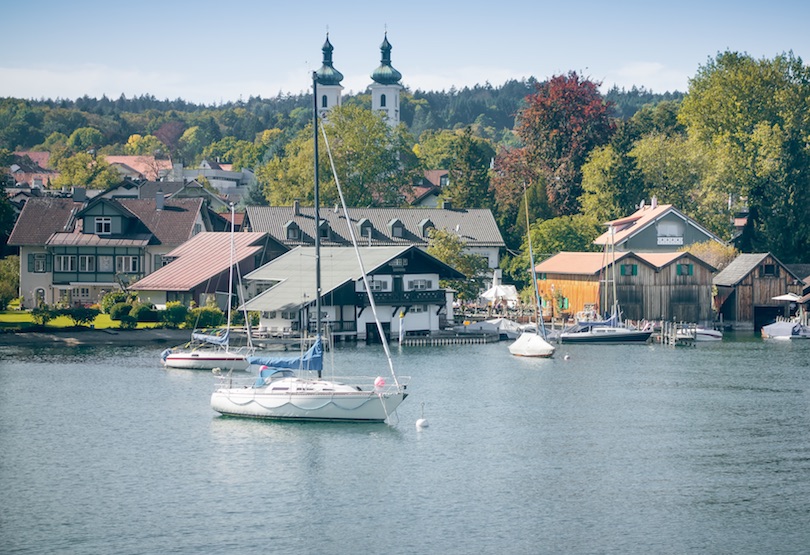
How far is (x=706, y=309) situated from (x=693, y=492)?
58.0 metres

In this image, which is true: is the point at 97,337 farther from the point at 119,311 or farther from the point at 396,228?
the point at 396,228

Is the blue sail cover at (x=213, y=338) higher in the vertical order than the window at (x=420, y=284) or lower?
lower

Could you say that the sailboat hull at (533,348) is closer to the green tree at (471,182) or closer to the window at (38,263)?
the window at (38,263)

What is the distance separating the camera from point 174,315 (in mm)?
90250

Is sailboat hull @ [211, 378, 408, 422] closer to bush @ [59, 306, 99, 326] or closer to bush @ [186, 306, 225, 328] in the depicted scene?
bush @ [186, 306, 225, 328]

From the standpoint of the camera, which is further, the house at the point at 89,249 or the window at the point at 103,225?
the window at the point at 103,225

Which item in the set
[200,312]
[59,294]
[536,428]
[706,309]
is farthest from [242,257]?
[536,428]

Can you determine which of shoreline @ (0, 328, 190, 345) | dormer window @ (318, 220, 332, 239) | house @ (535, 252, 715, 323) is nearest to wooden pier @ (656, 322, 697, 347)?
house @ (535, 252, 715, 323)

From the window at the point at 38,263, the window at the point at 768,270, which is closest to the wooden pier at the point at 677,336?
the window at the point at 768,270

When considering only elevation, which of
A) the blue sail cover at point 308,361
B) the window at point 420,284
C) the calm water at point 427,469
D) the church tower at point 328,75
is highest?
the church tower at point 328,75

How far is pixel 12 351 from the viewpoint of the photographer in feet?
266

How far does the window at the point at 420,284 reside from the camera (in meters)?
93.4

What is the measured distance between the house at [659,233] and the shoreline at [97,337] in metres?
41.0

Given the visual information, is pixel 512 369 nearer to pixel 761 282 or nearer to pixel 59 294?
pixel 761 282
